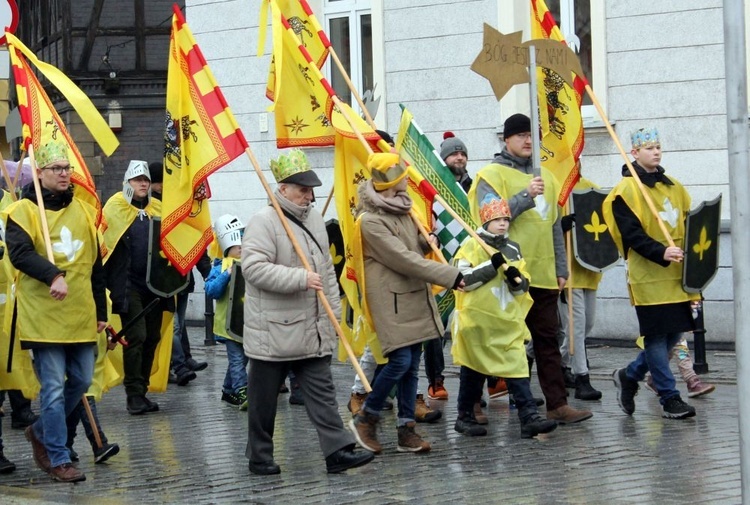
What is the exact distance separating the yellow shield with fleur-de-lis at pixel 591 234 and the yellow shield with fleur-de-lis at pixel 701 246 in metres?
1.49

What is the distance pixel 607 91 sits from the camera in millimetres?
14492

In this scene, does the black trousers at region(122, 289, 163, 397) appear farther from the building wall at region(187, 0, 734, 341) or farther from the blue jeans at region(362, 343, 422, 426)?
the building wall at region(187, 0, 734, 341)

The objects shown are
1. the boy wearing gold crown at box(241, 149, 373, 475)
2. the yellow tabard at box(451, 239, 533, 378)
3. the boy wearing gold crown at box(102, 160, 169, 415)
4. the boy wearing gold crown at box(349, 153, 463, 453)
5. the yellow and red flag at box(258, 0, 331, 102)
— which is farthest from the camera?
the boy wearing gold crown at box(102, 160, 169, 415)

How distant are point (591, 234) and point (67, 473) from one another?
17.1 ft

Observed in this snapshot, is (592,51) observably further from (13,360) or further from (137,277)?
(13,360)

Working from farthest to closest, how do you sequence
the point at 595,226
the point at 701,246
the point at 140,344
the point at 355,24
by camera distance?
1. the point at 355,24
2. the point at 595,226
3. the point at 140,344
4. the point at 701,246

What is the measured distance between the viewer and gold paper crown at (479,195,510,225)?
903 centimetres

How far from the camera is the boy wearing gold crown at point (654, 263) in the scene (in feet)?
31.4

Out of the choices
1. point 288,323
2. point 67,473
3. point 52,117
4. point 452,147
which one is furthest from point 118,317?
point 288,323

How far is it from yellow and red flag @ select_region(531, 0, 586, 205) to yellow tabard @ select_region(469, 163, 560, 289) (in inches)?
26.6

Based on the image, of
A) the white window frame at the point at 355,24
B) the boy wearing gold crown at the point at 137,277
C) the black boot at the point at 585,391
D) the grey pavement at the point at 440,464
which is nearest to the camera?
the grey pavement at the point at 440,464

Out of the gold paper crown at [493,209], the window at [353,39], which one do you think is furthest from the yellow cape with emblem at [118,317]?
the window at [353,39]

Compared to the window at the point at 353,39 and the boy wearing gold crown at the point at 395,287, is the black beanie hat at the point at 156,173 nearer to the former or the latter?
the boy wearing gold crown at the point at 395,287

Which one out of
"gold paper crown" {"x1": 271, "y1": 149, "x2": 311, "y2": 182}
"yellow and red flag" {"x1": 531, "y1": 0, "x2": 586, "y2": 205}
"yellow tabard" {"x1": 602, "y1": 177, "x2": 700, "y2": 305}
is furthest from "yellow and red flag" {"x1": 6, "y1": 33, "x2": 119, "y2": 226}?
"yellow tabard" {"x1": 602, "y1": 177, "x2": 700, "y2": 305}
